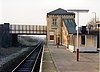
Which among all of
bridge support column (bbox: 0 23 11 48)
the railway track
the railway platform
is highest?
bridge support column (bbox: 0 23 11 48)

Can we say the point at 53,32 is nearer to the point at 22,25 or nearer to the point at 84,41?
the point at 22,25

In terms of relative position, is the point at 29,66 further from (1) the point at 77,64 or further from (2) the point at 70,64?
(1) the point at 77,64

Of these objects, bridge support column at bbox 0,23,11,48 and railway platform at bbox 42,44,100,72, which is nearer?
railway platform at bbox 42,44,100,72

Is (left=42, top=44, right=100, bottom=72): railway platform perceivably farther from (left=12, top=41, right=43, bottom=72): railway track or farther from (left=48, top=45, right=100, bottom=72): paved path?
(left=12, top=41, right=43, bottom=72): railway track

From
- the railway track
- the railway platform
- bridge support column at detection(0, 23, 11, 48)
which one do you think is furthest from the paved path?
bridge support column at detection(0, 23, 11, 48)

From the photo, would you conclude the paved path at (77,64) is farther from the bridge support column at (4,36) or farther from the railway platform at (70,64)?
the bridge support column at (4,36)

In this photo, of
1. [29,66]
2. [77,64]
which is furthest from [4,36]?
[77,64]

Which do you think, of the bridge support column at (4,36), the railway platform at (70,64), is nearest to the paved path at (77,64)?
the railway platform at (70,64)

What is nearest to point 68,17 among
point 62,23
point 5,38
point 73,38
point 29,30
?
point 62,23

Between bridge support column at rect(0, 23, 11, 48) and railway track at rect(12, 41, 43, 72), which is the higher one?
bridge support column at rect(0, 23, 11, 48)

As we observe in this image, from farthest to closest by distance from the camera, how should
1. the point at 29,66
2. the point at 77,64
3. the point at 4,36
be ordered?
the point at 4,36 → the point at 29,66 → the point at 77,64

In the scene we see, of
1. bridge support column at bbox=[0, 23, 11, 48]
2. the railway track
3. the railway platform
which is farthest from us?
bridge support column at bbox=[0, 23, 11, 48]

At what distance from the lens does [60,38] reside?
72438mm

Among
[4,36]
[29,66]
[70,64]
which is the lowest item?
[29,66]
